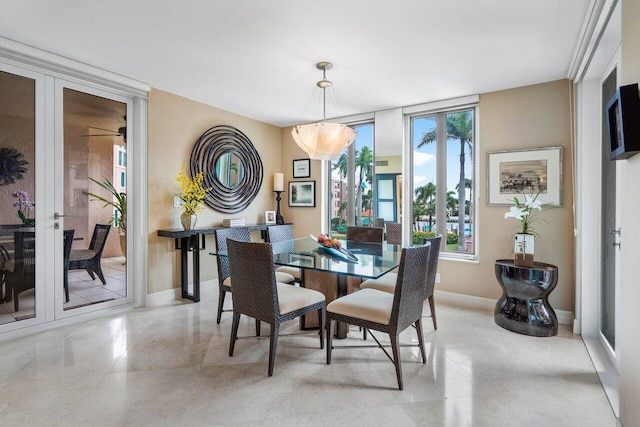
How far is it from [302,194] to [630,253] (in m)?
4.11

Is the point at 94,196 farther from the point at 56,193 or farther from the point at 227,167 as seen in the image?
the point at 227,167

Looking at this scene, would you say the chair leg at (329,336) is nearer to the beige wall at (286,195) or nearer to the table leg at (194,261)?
the table leg at (194,261)

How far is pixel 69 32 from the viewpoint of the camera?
2402 millimetres

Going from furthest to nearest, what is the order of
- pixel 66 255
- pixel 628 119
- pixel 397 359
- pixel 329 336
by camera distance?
pixel 66 255 < pixel 329 336 < pixel 397 359 < pixel 628 119

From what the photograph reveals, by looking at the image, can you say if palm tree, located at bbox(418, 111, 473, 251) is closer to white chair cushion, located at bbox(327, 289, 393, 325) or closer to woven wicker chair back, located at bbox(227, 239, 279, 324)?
white chair cushion, located at bbox(327, 289, 393, 325)

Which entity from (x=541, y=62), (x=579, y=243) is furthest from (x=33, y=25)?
(x=579, y=243)

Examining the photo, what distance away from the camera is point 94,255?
3293mm

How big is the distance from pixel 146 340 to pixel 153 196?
161 centimetres

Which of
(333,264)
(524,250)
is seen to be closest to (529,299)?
(524,250)

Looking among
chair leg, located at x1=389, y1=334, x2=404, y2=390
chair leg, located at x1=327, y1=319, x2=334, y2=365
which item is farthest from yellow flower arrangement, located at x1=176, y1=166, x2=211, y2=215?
chair leg, located at x1=389, y1=334, x2=404, y2=390

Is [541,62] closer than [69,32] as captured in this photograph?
No

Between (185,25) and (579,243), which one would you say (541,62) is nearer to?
(579,243)

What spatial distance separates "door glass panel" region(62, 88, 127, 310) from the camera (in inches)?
121

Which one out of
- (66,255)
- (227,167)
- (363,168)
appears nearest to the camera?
(66,255)
